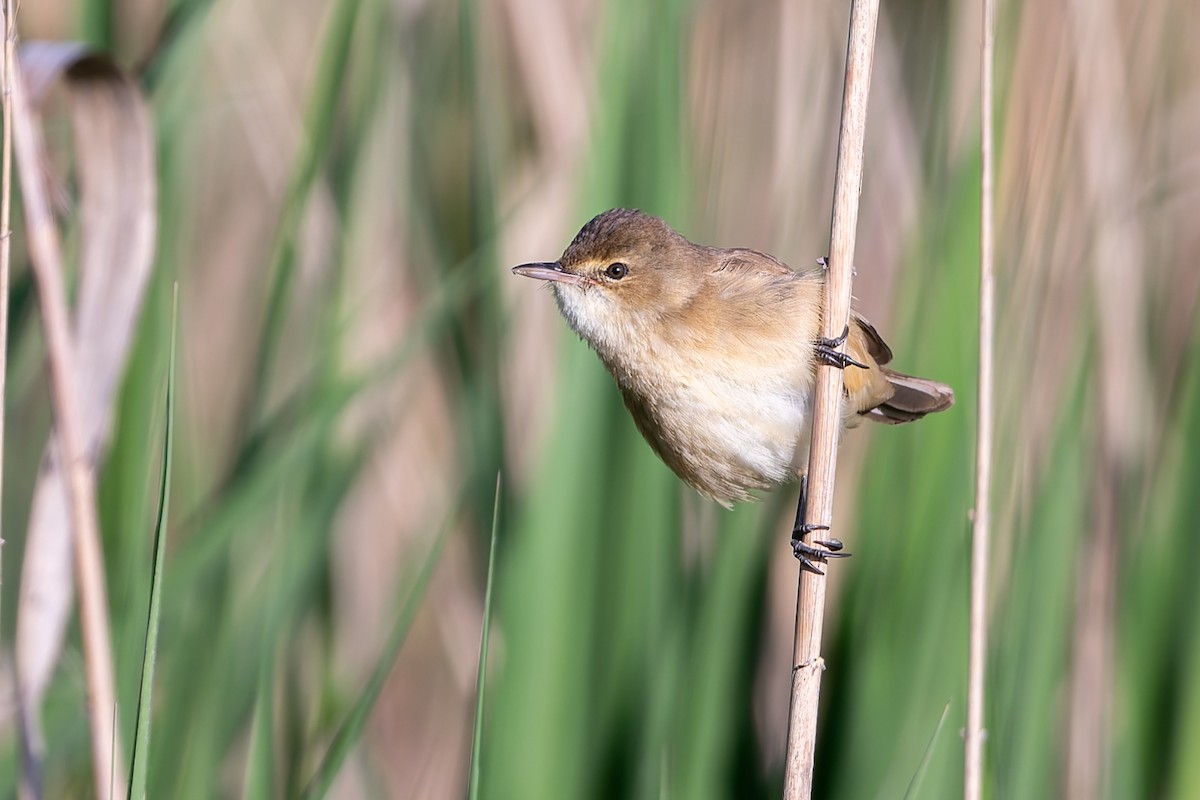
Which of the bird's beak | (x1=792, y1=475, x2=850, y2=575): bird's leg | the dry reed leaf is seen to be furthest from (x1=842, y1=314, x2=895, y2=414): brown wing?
the dry reed leaf

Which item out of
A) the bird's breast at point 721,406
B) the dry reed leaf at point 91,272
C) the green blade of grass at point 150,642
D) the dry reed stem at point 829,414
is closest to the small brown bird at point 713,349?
the bird's breast at point 721,406

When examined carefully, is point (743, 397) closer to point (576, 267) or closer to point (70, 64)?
point (576, 267)

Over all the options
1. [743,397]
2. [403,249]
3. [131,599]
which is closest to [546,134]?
[403,249]

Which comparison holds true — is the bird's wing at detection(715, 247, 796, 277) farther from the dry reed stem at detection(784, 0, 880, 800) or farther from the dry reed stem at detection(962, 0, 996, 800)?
the dry reed stem at detection(962, 0, 996, 800)

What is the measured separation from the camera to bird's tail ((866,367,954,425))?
2.17 metres

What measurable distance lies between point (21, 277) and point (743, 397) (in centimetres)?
125

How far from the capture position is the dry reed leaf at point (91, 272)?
1.85m

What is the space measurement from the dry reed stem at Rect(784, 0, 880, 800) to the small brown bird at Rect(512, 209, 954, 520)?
0.90 feet

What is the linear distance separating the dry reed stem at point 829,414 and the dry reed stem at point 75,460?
0.81 m

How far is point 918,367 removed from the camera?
217 cm

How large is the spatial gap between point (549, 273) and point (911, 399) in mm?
680

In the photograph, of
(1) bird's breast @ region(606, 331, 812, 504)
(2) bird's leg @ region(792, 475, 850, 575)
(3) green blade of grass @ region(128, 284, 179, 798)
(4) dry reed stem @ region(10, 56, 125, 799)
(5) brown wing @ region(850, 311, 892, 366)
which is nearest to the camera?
(3) green blade of grass @ region(128, 284, 179, 798)

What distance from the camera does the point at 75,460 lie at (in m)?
1.50

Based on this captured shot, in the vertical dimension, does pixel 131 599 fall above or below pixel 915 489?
below
